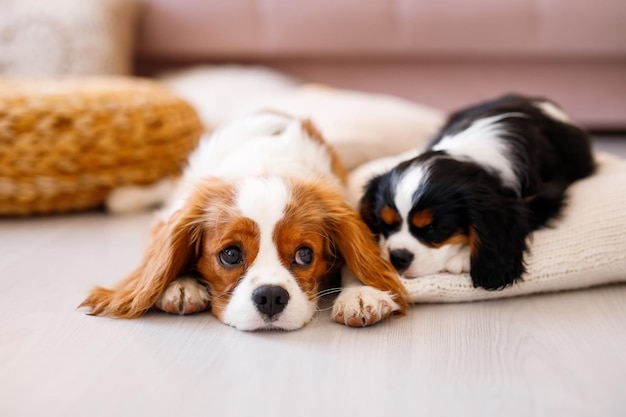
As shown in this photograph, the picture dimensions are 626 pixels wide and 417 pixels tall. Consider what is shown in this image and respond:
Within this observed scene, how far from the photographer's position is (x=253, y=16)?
12.8 ft

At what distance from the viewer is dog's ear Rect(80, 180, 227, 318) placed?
5.92 ft

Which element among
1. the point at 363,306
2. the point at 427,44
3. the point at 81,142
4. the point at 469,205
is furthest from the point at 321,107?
the point at 363,306

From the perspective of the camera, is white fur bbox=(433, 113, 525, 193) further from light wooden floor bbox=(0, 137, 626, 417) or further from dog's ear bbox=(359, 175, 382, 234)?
light wooden floor bbox=(0, 137, 626, 417)

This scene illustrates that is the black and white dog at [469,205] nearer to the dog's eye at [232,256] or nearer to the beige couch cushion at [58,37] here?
the dog's eye at [232,256]

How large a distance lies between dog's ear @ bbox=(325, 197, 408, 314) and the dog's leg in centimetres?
3

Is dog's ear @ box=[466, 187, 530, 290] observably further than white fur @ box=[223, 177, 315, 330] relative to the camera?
Yes

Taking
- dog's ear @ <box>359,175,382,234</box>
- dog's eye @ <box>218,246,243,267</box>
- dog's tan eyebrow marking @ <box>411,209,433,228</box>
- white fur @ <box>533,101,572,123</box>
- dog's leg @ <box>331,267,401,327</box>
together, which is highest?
white fur @ <box>533,101,572,123</box>

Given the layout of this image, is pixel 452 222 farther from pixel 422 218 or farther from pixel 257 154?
pixel 257 154

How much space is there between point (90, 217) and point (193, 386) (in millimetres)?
1604

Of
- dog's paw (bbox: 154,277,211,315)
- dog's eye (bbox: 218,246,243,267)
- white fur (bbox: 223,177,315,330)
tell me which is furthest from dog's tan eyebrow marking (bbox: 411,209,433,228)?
dog's paw (bbox: 154,277,211,315)

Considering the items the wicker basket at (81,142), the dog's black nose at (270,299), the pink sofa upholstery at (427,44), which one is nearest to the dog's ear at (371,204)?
the dog's black nose at (270,299)

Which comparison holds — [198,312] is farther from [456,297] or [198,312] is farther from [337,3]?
[337,3]

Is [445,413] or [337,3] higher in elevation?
[337,3]

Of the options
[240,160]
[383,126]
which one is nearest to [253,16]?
[383,126]
